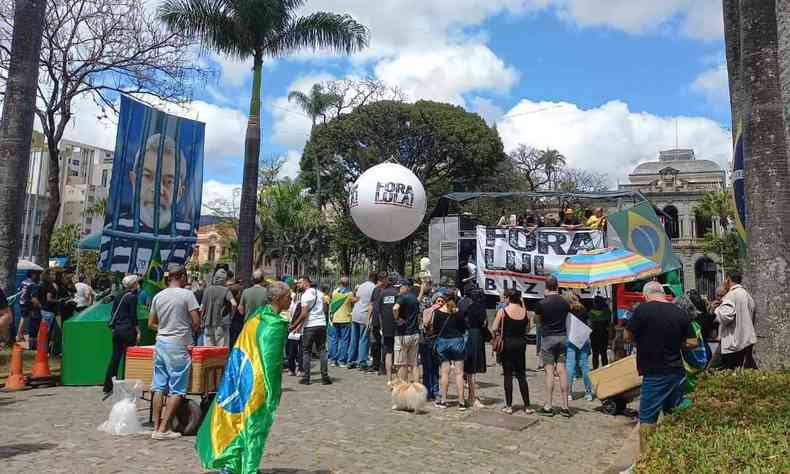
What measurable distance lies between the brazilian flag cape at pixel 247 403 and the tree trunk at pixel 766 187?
20.6 ft

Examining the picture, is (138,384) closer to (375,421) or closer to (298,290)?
(375,421)

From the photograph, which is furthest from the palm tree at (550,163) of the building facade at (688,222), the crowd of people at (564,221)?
the crowd of people at (564,221)

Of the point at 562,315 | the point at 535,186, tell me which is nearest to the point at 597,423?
the point at 562,315

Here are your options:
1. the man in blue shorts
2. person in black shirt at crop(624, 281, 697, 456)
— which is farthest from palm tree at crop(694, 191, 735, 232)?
the man in blue shorts

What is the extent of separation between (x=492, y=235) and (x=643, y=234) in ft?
16.8

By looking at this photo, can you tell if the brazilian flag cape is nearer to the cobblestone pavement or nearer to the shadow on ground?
the cobblestone pavement

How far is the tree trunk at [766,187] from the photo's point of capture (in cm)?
768

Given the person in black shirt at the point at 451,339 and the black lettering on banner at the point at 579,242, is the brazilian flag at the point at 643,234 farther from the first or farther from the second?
the person in black shirt at the point at 451,339

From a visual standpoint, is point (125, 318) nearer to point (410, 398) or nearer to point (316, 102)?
point (410, 398)

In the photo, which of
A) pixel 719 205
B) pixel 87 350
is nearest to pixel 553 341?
pixel 87 350

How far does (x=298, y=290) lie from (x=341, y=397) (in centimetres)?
326

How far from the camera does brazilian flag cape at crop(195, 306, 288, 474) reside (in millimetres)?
4641

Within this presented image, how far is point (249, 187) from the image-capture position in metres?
16.8

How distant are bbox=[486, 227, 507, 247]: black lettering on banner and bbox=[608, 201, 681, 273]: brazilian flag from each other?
15.3 feet
